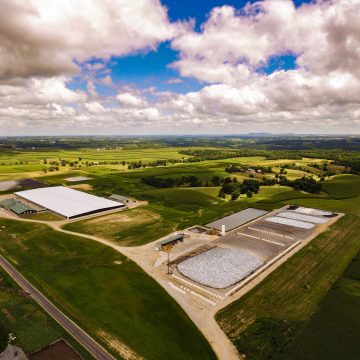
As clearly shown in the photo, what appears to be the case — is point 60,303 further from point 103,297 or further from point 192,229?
point 192,229

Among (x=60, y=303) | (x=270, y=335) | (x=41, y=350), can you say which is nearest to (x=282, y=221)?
(x=270, y=335)

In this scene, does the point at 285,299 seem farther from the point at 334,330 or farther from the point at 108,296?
the point at 108,296

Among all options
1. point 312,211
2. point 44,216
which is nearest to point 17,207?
point 44,216

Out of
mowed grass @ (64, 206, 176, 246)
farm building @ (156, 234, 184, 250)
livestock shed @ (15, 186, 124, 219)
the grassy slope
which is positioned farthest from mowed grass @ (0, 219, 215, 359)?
livestock shed @ (15, 186, 124, 219)

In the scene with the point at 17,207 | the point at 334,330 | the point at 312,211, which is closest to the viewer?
the point at 334,330

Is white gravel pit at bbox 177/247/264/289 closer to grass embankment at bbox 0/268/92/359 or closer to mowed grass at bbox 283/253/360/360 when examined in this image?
mowed grass at bbox 283/253/360/360

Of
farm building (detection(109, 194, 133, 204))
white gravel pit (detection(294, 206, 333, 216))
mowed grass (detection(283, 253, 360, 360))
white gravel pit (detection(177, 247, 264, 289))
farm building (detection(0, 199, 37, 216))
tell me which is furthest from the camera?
farm building (detection(109, 194, 133, 204))
